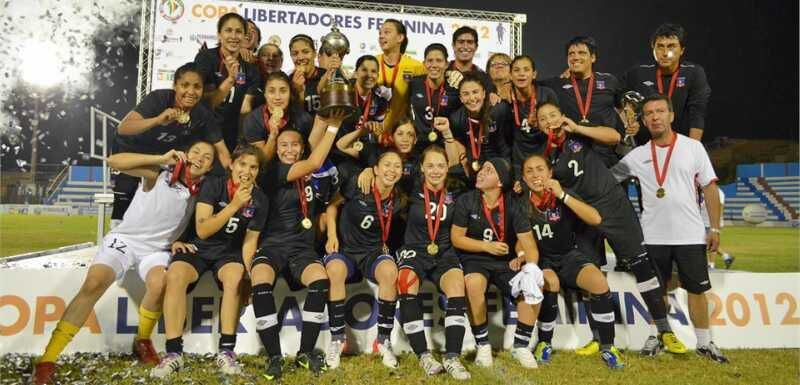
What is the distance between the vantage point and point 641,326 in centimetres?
462

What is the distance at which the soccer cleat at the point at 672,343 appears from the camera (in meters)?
4.17

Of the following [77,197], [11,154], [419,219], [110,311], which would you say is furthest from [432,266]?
[11,154]

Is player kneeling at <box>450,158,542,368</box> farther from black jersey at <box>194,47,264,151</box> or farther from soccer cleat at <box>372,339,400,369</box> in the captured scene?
black jersey at <box>194,47,264,151</box>

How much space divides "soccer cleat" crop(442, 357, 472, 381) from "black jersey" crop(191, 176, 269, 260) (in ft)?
5.79

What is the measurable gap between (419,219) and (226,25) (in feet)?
8.77

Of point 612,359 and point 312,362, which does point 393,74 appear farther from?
point 612,359

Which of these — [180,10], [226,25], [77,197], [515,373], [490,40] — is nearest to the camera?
[515,373]

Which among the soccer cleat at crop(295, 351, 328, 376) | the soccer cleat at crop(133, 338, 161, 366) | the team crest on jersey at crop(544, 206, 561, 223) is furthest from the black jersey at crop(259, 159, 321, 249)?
the team crest on jersey at crop(544, 206, 561, 223)

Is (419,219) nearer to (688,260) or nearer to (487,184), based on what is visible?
(487,184)

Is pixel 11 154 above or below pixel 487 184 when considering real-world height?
above

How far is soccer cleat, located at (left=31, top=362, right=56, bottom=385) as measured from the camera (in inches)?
133

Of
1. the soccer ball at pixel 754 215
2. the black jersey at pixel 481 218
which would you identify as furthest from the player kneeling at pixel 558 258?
the soccer ball at pixel 754 215

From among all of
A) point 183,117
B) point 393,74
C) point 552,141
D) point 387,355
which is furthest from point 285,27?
point 387,355

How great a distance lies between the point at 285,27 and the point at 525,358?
11105mm
